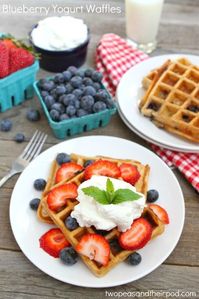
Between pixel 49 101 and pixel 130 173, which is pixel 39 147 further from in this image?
pixel 130 173

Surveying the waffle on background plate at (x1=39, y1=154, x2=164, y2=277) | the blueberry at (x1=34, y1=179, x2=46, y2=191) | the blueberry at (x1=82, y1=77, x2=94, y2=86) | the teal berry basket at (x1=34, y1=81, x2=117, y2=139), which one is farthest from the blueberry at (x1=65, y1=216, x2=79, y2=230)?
the blueberry at (x1=82, y1=77, x2=94, y2=86)

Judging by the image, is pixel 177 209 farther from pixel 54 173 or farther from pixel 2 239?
pixel 2 239

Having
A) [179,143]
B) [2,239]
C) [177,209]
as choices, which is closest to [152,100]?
[179,143]

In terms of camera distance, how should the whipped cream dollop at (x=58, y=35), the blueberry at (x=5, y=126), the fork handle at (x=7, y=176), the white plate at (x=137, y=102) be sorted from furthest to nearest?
the whipped cream dollop at (x=58, y=35), the blueberry at (x=5, y=126), the white plate at (x=137, y=102), the fork handle at (x=7, y=176)

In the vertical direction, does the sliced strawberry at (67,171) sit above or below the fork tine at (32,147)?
above

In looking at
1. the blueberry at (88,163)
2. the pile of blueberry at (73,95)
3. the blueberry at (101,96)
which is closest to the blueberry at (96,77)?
the pile of blueberry at (73,95)

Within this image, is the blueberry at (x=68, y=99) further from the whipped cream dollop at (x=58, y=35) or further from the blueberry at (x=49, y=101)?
the whipped cream dollop at (x=58, y=35)
